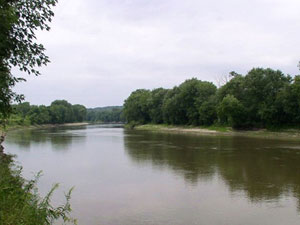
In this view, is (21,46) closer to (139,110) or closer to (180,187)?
(180,187)

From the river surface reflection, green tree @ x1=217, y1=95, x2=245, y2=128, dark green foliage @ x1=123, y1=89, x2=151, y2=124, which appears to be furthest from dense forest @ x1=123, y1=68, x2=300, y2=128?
the river surface reflection

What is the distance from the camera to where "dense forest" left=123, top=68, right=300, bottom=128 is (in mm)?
55781

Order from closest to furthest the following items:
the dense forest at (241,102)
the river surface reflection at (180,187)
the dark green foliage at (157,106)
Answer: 1. the river surface reflection at (180,187)
2. the dense forest at (241,102)
3. the dark green foliage at (157,106)

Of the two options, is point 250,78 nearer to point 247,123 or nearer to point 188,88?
point 247,123

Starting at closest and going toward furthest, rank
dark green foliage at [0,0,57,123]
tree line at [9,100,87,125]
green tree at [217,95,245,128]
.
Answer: dark green foliage at [0,0,57,123] < green tree at [217,95,245,128] < tree line at [9,100,87,125]

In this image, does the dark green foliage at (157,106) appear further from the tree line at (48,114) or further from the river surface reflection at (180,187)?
the river surface reflection at (180,187)

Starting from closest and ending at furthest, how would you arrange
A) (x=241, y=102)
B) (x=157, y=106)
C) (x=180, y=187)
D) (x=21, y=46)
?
(x=21, y=46) < (x=180, y=187) < (x=241, y=102) < (x=157, y=106)

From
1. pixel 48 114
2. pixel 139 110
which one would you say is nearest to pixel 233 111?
pixel 139 110

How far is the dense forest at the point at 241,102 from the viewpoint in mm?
55781

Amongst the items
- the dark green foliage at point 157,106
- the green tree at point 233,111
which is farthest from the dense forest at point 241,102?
the dark green foliage at point 157,106

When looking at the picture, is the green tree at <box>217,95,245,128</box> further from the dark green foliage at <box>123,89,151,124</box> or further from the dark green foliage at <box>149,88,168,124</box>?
the dark green foliage at <box>123,89,151,124</box>

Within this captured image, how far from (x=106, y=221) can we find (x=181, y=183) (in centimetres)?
724

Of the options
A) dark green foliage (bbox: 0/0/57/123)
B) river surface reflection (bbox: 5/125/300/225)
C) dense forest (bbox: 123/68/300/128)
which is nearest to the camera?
dark green foliage (bbox: 0/0/57/123)

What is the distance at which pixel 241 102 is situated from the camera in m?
65.2
